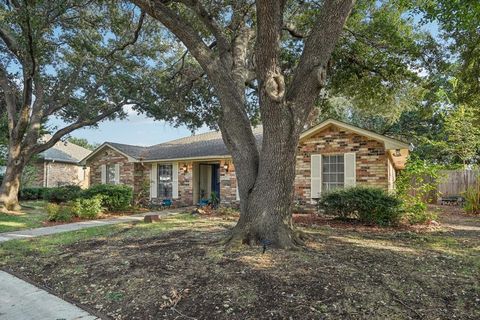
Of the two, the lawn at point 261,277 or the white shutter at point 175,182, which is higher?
the white shutter at point 175,182

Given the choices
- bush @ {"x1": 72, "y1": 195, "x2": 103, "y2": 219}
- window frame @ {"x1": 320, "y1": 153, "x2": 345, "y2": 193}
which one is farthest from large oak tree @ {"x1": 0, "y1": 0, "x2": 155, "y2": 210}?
window frame @ {"x1": 320, "y1": 153, "x2": 345, "y2": 193}

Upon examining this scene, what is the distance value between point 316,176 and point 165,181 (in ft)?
25.8

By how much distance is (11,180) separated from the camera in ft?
45.4

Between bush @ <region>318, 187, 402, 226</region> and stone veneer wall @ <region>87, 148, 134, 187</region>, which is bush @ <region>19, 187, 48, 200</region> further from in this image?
bush @ <region>318, 187, 402, 226</region>

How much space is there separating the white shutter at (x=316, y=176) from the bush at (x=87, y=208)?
25.3 ft

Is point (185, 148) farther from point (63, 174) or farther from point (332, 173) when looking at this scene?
point (63, 174)

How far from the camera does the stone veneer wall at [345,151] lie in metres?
11.1

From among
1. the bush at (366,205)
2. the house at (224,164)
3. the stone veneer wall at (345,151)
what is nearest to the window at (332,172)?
the house at (224,164)

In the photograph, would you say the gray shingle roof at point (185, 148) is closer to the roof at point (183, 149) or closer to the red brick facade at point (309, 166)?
the roof at point (183, 149)

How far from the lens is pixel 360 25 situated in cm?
987

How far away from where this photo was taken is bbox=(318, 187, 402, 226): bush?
28.5ft

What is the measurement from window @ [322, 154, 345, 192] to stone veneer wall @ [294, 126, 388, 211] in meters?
0.28

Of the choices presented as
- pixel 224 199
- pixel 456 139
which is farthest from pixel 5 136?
pixel 456 139

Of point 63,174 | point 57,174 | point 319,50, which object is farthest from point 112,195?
point 63,174
